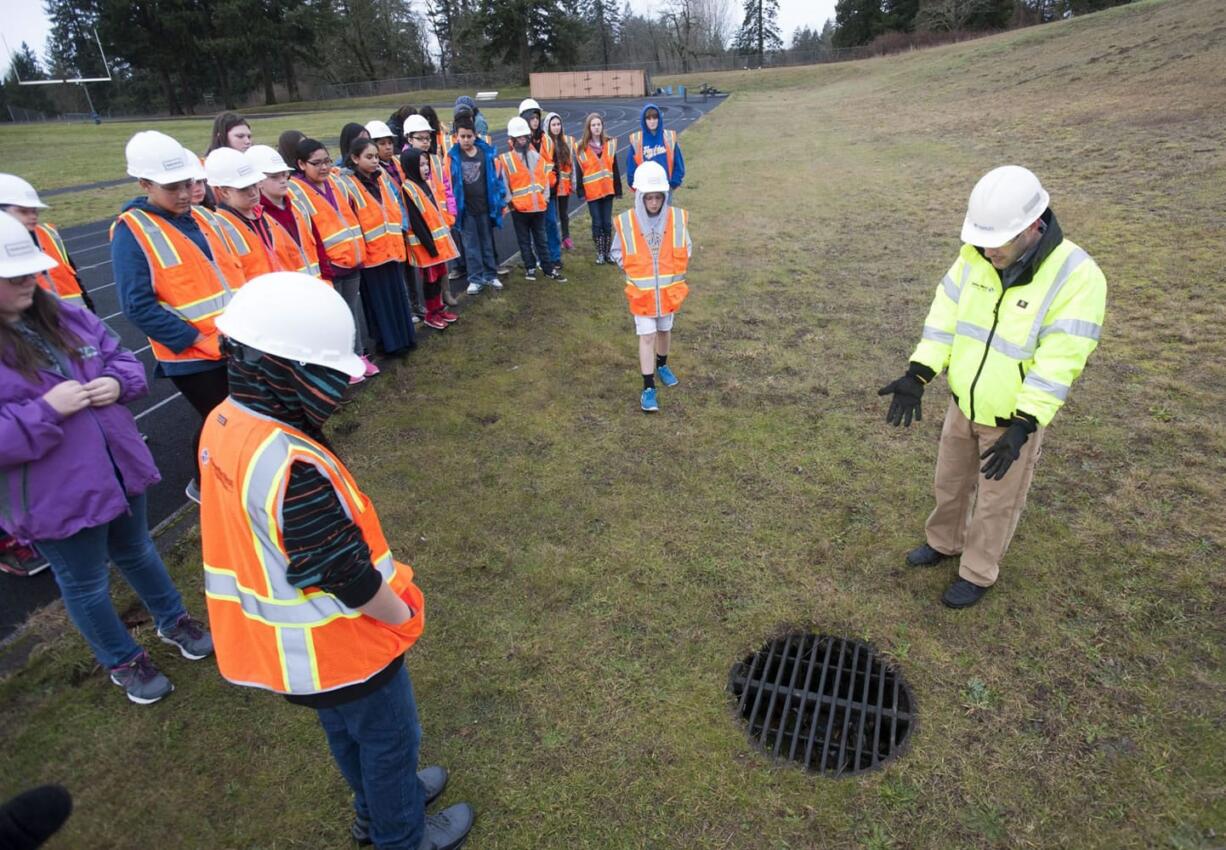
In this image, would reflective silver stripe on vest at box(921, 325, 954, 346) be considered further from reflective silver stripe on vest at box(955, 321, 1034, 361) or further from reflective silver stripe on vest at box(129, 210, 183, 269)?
reflective silver stripe on vest at box(129, 210, 183, 269)

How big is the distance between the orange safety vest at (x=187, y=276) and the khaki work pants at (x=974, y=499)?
383 cm

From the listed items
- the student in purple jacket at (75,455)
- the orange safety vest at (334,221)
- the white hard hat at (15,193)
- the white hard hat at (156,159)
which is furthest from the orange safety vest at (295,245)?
the student in purple jacket at (75,455)

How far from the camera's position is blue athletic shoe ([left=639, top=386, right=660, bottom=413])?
5.41 meters

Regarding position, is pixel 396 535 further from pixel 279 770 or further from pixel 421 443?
pixel 279 770

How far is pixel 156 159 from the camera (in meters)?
Result: 3.32

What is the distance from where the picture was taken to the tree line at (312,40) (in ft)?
149

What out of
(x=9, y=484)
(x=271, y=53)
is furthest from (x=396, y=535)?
(x=271, y=53)

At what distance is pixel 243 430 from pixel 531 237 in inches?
299

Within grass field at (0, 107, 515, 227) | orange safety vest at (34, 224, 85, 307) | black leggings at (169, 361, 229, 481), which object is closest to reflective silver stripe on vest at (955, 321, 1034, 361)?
black leggings at (169, 361, 229, 481)

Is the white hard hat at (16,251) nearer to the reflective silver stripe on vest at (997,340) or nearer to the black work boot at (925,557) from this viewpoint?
the reflective silver stripe on vest at (997,340)

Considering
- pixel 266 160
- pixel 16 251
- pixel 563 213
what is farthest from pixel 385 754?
pixel 563 213

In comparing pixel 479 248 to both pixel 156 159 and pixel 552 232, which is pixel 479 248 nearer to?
pixel 552 232

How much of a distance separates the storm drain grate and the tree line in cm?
5171

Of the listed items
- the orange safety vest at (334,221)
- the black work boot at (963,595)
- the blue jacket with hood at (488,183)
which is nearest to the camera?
the black work boot at (963,595)
